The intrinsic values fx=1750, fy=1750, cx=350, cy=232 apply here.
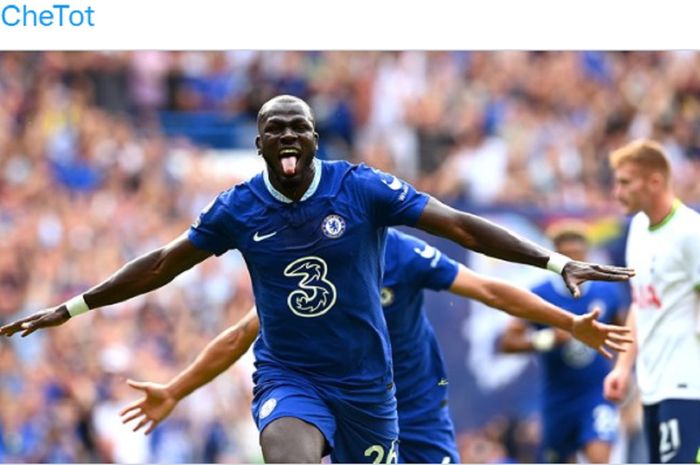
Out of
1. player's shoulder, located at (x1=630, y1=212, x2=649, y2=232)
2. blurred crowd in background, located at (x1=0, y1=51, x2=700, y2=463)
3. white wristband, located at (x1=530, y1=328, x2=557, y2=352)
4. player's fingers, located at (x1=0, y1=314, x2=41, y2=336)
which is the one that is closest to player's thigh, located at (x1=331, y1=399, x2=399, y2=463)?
player's fingers, located at (x1=0, y1=314, x2=41, y2=336)

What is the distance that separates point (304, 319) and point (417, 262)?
1584 millimetres

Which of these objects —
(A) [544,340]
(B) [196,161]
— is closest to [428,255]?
(A) [544,340]

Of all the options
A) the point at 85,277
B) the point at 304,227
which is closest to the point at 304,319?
the point at 304,227

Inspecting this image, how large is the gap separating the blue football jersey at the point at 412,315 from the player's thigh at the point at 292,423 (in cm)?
148

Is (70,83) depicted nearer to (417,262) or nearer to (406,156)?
(406,156)

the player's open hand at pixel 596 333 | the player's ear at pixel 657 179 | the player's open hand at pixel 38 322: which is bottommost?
the player's open hand at pixel 596 333

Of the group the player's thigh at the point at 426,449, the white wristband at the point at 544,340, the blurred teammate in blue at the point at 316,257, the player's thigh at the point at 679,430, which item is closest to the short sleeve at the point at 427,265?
the player's thigh at the point at 426,449

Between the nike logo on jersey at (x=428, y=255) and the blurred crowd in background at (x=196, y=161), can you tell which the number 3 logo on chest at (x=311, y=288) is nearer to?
the nike logo on jersey at (x=428, y=255)

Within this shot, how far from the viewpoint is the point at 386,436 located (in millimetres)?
9672

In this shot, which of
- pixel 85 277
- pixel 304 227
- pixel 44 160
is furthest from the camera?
pixel 44 160

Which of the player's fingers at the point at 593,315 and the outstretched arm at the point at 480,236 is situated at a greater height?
the outstretched arm at the point at 480,236

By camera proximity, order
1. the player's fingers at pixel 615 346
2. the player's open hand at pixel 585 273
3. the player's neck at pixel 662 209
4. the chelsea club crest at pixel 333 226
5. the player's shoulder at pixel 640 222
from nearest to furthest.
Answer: the player's open hand at pixel 585 273, the chelsea club crest at pixel 333 226, the player's fingers at pixel 615 346, the player's neck at pixel 662 209, the player's shoulder at pixel 640 222

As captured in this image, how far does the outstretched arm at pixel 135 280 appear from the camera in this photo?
9555 mm

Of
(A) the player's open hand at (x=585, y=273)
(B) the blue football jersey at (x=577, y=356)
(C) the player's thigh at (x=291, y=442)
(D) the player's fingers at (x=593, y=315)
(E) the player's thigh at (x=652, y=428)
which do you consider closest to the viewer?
(C) the player's thigh at (x=291, y=442)
